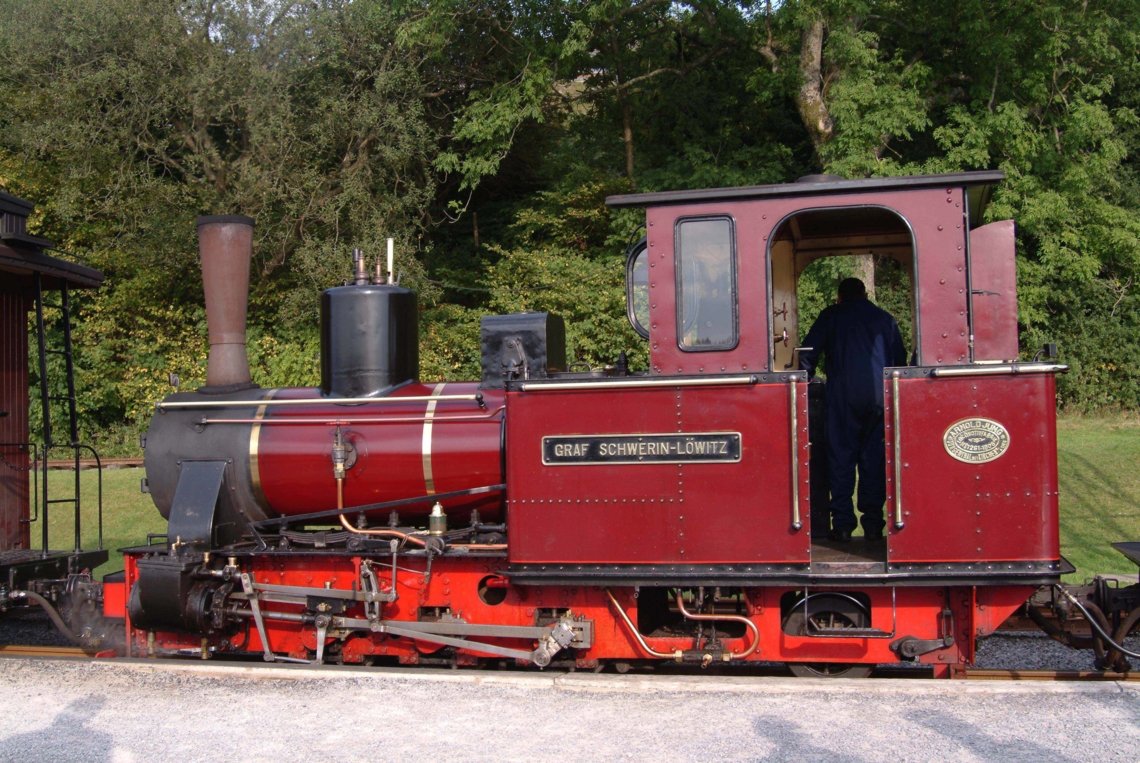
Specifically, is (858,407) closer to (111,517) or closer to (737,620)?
(737,620)

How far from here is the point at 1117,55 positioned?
15.3 m

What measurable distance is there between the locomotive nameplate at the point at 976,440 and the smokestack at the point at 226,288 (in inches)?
176

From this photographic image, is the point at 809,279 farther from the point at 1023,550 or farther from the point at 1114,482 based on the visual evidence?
the point at 1023,550

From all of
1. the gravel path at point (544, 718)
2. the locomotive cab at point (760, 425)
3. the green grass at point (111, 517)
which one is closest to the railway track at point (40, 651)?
the gravel path at point (544, 718)

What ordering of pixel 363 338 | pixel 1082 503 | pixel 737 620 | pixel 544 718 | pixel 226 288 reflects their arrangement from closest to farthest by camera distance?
pixel 544 718
pixel 737 620
pixel 363 338
pixel 226 288
pixel 1082 503

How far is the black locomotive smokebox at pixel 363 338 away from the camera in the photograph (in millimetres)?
6523

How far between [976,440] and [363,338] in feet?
12.3

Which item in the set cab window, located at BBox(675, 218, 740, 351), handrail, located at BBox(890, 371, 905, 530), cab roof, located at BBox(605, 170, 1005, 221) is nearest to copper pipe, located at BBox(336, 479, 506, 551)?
cab window, located at BBox(675, 218, 740, 351)

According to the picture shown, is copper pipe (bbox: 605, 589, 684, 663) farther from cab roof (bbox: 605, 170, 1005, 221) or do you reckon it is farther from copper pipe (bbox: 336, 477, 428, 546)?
cab roof (bbox: 605, 170, 1005, 221)

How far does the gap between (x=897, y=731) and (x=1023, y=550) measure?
1.18m

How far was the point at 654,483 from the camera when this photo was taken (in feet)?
17.8

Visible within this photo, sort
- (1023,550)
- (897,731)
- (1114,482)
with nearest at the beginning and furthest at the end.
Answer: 1. (897,731)
2. (1023,550)
3. (1114,482)

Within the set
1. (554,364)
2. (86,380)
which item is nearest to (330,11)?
(86,380)

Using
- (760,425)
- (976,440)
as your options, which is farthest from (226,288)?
(976,440)
